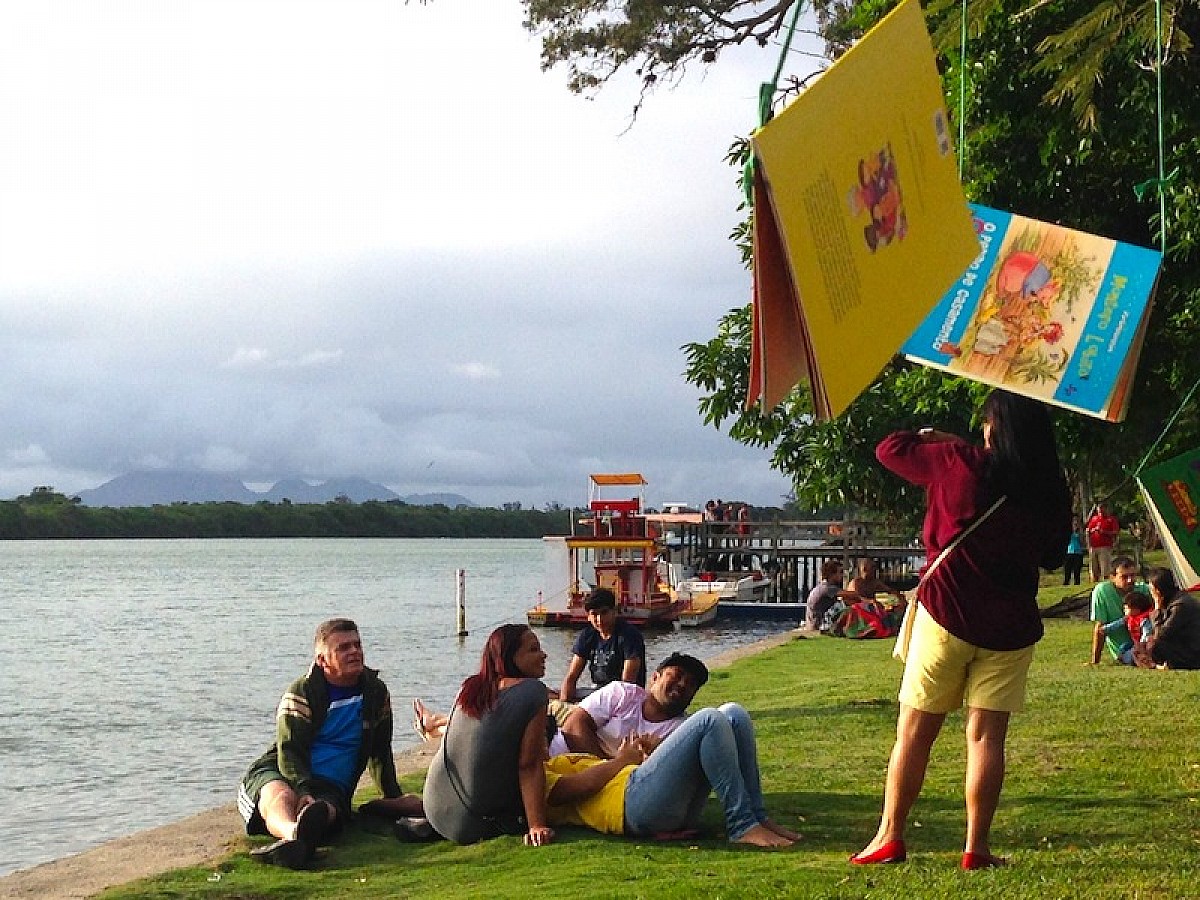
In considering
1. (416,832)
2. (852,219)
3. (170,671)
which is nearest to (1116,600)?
(416,832)

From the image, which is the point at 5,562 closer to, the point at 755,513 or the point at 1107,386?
the point at 755,513

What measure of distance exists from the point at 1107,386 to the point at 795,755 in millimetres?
4648

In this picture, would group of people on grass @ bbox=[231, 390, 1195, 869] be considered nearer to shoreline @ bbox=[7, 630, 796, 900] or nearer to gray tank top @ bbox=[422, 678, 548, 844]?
gray tank top @ bbox=[422, 678, 548, 844]

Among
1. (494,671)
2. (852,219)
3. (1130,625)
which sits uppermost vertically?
(852,219)

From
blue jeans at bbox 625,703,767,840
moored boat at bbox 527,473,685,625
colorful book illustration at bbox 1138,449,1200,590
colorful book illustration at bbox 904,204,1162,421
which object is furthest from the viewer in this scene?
moored boat at bbox 527,473,685,625

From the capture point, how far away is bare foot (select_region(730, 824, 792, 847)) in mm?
6457

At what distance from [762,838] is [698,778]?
38 centimetres

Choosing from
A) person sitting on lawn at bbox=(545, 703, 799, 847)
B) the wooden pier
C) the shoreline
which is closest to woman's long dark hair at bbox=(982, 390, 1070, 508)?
person sitting on lawn at bbox=(545, 703, 799, 847)

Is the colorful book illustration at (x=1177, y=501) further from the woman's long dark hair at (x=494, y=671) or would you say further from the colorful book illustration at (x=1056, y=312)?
the woman's long dark hair at (x=494, y=671)

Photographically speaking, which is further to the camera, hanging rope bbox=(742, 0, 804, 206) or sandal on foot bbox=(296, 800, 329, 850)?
sandal on foot bbox=(296, 800, 329, 850)

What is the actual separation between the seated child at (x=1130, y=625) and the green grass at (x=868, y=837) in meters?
3.28

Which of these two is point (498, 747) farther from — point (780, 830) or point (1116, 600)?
point (1116, 600)

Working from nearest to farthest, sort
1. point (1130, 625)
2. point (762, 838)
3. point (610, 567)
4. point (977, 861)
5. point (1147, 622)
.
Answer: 1. point (977, 861)
2. point (762, 838)
3. point (1147, 622)
4. point (1130, 625)
5. point (610, 567)

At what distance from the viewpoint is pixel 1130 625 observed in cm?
1409
